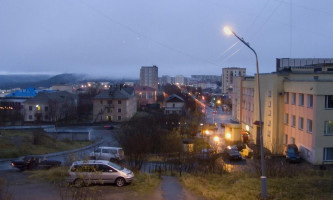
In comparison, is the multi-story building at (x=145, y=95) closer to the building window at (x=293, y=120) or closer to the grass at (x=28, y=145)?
the grass at (x=28, y=145)

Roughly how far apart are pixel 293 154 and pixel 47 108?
37.0m

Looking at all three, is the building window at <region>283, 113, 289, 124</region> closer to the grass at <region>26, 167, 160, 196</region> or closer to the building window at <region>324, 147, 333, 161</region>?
the building window at <region>324, 147, 333, 161</region>

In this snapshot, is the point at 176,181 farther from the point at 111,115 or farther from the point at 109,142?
the point at 111,115

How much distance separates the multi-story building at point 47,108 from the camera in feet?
159

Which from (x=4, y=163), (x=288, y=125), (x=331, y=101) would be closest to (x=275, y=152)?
(x=288, y=125)

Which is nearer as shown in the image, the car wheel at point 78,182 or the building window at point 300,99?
the car wheel at point 78,182

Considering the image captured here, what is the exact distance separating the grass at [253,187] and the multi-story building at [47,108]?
39599 mm

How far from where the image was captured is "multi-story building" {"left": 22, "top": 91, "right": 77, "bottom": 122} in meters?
48.5

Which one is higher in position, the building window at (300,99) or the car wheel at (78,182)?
the building window at (300,99)

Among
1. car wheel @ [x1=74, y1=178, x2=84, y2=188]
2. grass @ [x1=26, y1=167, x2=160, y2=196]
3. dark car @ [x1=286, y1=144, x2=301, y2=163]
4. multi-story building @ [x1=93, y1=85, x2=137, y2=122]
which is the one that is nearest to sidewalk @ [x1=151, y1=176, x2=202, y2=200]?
grass @ [x1=26, y1=167, x2=160, y2=196]

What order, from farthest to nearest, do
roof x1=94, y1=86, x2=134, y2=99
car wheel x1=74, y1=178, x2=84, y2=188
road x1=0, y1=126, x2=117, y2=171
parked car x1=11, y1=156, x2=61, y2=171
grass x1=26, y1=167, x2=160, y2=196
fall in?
roof x1=94, y1=86, x2=134, y2=99 < road x1=0, y1=126, x2=117, y2=171 < parked car x1=11, y1=156, x2=61, y2=171 < grass x1=26, y1=167, x2=160, y2=196 < car wheel x1=74, y1=178, x2=84, y2=188

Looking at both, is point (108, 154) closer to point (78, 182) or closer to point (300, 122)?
point (78, 182)

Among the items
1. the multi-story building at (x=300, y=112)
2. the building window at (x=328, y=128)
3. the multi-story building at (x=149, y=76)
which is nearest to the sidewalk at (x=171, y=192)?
the multi-story building at (x=300, y=112)

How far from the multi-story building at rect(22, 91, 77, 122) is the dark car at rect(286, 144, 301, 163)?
35.6 meters
